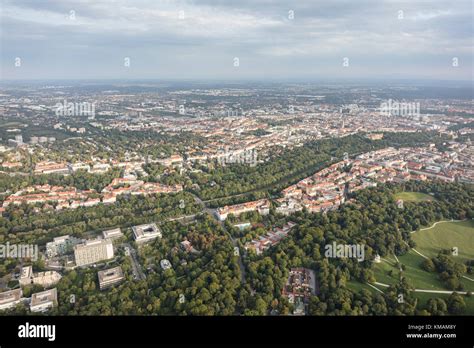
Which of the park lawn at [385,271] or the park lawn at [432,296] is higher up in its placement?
the park lawn at [385,271]

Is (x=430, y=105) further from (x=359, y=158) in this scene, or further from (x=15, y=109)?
(x=15, y=109)

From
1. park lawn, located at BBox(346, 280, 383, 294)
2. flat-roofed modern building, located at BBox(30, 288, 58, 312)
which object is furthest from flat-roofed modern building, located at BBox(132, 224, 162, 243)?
park lawn, located at BBox(346, 280, 383, 294)

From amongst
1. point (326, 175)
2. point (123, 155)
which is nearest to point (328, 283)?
point (326, 175)
